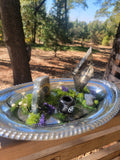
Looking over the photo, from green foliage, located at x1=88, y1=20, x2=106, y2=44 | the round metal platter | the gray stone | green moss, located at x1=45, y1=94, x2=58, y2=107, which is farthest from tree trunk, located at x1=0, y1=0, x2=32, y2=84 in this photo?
green foliage, located at x1=88, y1=20, x2=106, y2=44

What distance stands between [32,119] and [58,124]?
0.16 m

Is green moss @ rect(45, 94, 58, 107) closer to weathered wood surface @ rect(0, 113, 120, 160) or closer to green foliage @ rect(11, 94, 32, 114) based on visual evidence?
green foliage @ rect(11, 94, 32, 114)

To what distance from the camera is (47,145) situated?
63 centimetres

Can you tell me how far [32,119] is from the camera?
0.73m

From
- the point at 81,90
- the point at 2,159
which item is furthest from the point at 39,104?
the point at 81,90

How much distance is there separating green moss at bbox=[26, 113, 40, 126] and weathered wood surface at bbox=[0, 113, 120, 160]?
0.37ft

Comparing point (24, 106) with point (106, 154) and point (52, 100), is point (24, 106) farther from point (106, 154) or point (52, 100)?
point (106, 154)

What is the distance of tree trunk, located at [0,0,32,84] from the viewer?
2041mm

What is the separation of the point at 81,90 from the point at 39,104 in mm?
494

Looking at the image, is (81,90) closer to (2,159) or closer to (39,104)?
(39,104)

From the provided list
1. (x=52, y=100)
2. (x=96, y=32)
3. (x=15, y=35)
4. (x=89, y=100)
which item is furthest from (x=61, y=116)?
(x=96, y=32)

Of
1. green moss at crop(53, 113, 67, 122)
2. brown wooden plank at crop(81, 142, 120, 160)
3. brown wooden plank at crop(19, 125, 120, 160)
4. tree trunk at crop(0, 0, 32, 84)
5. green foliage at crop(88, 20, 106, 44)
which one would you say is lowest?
brown wooden plank at crop(81, 142, 120, 160)

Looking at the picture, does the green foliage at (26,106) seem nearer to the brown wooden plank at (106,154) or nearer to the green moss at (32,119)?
the green moss at (32,119)

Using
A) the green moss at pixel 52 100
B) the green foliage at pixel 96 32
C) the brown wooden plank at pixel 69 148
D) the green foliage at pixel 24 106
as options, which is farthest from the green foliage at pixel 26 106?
the green foliage at pixel 96 32
